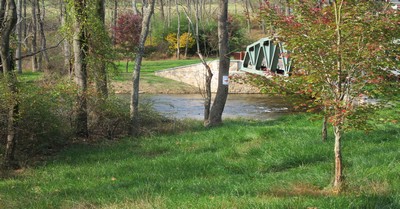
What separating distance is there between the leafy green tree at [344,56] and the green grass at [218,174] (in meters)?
0.79

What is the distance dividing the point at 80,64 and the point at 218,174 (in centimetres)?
640

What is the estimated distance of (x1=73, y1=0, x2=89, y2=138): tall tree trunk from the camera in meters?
13.1

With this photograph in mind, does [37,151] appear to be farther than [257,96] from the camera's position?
No

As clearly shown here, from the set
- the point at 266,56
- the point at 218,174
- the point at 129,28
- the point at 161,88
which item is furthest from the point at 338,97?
the point at 129,28

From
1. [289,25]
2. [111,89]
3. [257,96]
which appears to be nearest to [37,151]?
[111,89]

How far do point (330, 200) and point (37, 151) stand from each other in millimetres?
7822

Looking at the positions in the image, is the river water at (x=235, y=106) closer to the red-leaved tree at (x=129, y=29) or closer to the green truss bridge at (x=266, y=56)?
the green truss bridge at (x=266, y=56)

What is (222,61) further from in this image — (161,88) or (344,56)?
(161,88)

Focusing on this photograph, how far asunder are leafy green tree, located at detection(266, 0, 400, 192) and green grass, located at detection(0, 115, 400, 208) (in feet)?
2.61

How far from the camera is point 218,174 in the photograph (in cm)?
862

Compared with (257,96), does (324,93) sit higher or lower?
higher

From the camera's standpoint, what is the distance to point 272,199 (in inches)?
229

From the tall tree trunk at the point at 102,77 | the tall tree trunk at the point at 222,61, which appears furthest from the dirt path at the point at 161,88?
the tall tree trunk at the point at 102,77

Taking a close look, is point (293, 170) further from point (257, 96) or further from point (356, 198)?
point (257, 96)
